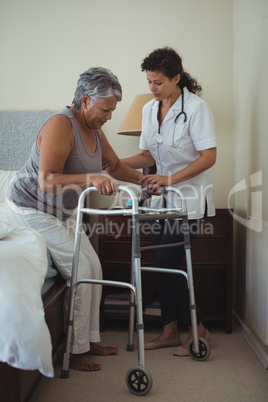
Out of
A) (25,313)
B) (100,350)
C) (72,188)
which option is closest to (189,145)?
(72,188)

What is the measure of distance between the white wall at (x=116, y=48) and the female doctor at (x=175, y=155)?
0.81 metres

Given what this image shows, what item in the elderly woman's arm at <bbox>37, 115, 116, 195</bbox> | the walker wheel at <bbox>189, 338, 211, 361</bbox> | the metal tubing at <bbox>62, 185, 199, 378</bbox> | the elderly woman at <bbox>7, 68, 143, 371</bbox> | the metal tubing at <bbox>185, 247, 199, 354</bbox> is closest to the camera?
the metal tubing at <bbox>62, 185, 199, 378</bbox>

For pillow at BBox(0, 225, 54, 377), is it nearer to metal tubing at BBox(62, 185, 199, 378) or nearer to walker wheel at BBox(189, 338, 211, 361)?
metal tubing at BBox(62, 185, 199, 378)

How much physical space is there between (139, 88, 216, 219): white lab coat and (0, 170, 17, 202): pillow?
111cm

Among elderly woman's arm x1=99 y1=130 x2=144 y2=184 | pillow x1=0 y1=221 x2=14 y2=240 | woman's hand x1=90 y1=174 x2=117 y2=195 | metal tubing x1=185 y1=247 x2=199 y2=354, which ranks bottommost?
metal tubing x1=185 y1=247 x2=199 y2=354

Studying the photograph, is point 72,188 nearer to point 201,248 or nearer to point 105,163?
point 105,163

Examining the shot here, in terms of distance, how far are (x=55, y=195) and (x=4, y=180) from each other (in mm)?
1027

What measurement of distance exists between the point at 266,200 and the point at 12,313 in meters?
1.35

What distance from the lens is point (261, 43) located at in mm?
2176

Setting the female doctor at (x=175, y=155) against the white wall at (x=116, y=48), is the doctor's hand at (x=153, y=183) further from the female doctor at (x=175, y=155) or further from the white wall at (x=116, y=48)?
the white wall at (x=116, y=48)

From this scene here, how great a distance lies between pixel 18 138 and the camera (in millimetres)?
3023

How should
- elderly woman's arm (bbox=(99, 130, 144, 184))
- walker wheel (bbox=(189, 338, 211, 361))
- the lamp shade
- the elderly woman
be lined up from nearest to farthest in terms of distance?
1. the elderly woman
2. walker wheel (bbox=(189, 338, 211, 361))
3. elderly woman's arm (bbox=(99, 130, 144, 184))
4. the lamp shade

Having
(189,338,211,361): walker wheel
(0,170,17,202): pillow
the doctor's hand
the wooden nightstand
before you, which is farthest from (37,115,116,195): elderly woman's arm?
(0,170,17,202): pillow

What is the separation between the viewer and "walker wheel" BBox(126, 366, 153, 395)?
164cm
